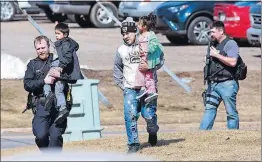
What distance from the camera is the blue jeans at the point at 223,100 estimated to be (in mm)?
11375

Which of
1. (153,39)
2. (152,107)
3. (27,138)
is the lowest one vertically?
(27,138)

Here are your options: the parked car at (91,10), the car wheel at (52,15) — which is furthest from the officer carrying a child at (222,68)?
the car wheel at (52,15)

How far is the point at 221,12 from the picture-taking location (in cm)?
2188

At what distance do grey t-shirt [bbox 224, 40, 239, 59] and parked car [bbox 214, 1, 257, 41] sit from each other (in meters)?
10.1

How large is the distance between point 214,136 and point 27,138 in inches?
171

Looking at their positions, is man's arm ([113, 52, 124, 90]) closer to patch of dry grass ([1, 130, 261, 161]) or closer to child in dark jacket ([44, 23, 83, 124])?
child in dark jacket ([44, 23, 83, 124])

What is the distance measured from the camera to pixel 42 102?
914 centimetres

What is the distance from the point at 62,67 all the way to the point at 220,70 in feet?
9.13

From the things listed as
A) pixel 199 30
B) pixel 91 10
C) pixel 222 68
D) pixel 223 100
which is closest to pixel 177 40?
pixel 199 30

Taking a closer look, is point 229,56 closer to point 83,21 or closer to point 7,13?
point 83,21

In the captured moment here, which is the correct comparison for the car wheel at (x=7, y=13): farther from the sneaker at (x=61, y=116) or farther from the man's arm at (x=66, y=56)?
the sneaker at (x=61, y=116)

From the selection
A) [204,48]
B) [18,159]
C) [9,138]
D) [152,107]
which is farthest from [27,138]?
[18,159]

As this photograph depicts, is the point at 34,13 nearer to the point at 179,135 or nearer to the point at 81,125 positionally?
the point at 81,125

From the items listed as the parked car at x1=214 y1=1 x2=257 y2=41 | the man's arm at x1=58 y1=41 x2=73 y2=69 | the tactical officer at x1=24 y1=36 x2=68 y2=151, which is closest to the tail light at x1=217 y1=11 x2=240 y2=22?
the parked car at x1=214 y1=1 x2=257 y2=41
